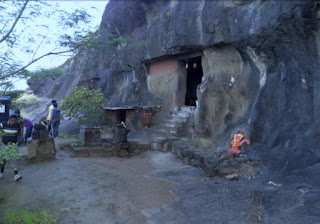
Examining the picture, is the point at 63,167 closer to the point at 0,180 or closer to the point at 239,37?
the point at 0,180

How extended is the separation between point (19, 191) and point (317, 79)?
655cm

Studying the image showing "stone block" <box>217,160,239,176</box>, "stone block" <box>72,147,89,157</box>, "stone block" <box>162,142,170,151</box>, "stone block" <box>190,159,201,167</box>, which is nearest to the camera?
"stone block" <box>217,160,239,176</box>

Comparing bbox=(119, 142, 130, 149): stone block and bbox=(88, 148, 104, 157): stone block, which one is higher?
bbox=(119, 142, 130, 149): stone block

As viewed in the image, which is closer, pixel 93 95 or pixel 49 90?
pixel 93 95

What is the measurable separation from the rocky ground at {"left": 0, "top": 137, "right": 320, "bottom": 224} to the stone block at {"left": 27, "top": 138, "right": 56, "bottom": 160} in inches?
14.1

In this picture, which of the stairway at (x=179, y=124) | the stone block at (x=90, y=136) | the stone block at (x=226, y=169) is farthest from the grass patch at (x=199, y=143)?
the stone block at (x=90, y=136)

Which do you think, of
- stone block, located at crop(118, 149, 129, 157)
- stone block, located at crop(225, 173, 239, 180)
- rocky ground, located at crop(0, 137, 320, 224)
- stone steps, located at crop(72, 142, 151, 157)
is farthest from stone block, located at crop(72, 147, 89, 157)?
stone block, located at crop(225, 173, 239, 180)

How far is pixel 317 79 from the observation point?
542 cm

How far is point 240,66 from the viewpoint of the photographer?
28.4ft

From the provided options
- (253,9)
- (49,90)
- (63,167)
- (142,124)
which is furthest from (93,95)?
(49,90)

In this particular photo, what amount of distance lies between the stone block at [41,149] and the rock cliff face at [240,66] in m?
2.73

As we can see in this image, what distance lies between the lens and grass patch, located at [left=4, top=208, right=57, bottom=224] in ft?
12.7

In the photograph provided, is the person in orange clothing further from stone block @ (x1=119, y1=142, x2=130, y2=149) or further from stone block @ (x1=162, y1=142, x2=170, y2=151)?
stone block @ (x1=119, y1=142, x2=130, y2=149)

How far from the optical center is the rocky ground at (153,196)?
3.89 m
